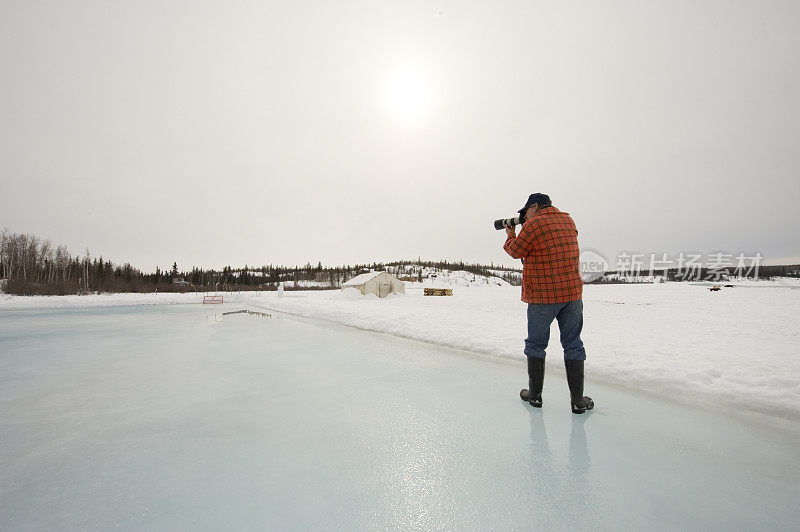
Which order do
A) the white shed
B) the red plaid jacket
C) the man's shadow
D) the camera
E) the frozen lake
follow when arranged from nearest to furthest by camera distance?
the frozen lake
the man's shadow
the red plaid jacket
the camera
the white shed

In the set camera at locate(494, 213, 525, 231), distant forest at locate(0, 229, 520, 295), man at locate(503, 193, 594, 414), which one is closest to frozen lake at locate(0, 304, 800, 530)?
man at locate(503, 193, 594, 414)

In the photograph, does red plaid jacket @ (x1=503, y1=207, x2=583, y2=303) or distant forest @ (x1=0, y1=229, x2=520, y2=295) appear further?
distant forest @ (x1=0, y1=229, x2=520, y2=295)

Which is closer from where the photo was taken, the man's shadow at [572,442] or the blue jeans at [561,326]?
the man's shadow at [572,442]

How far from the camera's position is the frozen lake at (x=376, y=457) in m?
1.67

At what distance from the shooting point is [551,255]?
2926mm

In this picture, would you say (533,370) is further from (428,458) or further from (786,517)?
(786,517)

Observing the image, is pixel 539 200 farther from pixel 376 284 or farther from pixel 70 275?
pixel 70 275

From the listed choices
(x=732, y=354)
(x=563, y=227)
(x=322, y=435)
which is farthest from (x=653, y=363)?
(x=322, y=435)

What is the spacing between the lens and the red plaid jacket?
2.91 metres

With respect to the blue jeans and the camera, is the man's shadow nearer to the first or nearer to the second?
the blue jeans

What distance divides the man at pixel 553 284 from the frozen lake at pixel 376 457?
527mm

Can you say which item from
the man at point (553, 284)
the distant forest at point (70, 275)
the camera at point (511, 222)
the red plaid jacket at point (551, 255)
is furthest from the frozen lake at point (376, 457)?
the distant forest at point (70, 275)

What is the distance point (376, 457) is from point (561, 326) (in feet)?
6.39

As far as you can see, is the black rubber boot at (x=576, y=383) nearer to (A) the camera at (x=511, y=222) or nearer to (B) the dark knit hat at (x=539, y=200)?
(A) the camera at (x=511, y=222)
